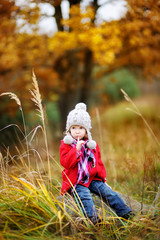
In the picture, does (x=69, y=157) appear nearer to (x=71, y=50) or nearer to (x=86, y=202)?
(x=86, y=202)

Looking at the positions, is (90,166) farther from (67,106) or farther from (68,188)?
(67,106)

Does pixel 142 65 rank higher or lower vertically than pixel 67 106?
higher

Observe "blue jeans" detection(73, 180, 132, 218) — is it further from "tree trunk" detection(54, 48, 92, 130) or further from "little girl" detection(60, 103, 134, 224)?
"tree trunk" detection(54, 48, 92, 130)

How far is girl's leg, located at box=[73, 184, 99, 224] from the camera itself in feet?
7.51

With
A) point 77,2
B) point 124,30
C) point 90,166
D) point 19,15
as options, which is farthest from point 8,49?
point 90,166

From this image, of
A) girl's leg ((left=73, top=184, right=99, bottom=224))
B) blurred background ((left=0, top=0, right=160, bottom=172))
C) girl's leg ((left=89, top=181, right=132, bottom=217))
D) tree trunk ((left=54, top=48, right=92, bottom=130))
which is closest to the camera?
girl's leg ((left=73, top=184, right=99, bottom=224))

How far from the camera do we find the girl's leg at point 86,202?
2289mm

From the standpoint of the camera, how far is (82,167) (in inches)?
A: 98.8

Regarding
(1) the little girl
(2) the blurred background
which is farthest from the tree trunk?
(1) the little girl

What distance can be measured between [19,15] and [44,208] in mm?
5433

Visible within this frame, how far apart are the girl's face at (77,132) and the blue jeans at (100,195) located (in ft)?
1.61

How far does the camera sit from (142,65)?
9.92m

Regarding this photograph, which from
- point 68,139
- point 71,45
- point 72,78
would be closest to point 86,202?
point 68,139

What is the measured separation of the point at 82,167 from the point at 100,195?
32 cm
